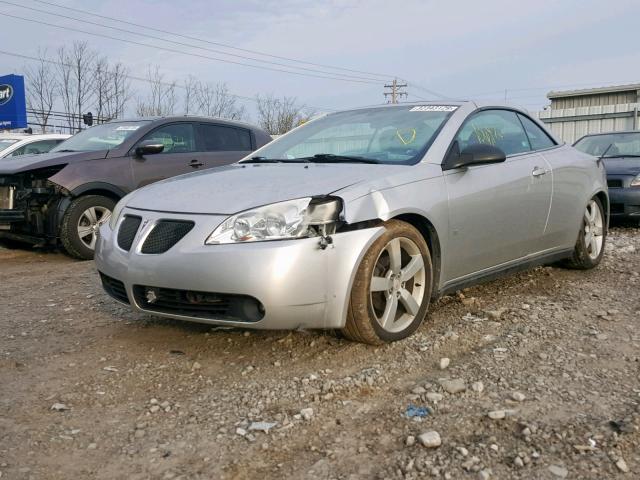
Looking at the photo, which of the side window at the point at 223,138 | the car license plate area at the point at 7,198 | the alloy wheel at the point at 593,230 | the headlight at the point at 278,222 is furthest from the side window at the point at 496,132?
the car license plate area at the point at 7,198

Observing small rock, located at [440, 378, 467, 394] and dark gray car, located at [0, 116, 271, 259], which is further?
dark gray car, located at [0, 116, 271, 259]

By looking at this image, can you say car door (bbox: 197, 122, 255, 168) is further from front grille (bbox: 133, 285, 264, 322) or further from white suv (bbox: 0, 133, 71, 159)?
front grille (bbox: 133, 285, 264, 322)

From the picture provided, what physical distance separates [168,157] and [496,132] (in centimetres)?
421

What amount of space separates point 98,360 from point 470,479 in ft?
7.07

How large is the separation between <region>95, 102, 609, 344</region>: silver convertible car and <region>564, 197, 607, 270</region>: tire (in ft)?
1.48

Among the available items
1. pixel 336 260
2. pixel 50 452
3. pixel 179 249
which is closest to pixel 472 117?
pixel 336 260

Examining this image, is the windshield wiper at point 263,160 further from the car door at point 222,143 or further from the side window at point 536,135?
the car door at point 222,143

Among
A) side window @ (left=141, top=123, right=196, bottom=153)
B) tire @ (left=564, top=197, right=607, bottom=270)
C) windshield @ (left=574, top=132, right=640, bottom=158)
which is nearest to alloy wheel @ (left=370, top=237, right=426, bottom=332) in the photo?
tire @ (left=564, top=197, right=607, bottom=270)

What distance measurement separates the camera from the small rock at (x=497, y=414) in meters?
2.53

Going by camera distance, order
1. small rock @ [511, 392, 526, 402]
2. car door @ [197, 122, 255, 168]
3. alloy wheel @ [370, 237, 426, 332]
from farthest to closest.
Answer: car door @ [197, 122, 255, 168] → alloy wheel @ [370, 237, 426, 332] → small rock @ [511, 392, 526, 402]

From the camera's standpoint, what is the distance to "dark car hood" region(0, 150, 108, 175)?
21.5ft

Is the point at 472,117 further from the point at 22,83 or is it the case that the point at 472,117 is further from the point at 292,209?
the point at 22,83

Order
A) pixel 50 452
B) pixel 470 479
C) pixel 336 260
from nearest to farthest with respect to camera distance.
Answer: pixel 470 479, pixel 50 452, pixel 336 260

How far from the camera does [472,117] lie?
4273 millimetres
